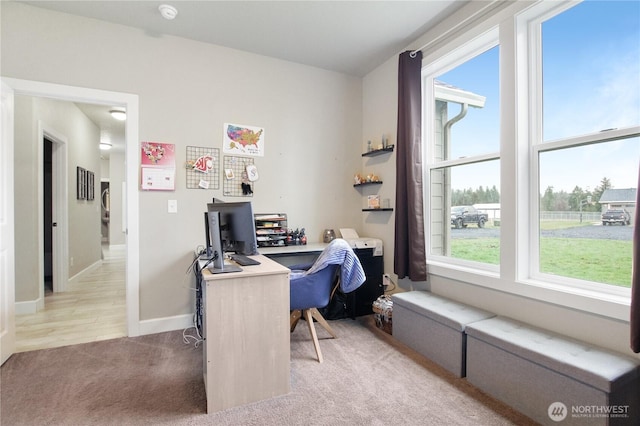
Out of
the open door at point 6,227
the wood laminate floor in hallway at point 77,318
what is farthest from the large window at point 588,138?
the open door at point 6,227

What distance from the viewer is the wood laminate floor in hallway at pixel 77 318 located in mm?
2627

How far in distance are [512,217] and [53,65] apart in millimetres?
3768

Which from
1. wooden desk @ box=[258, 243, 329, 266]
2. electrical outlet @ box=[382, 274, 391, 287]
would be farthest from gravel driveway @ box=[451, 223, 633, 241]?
wooden desk @ box=[258, 243, 329, 266]

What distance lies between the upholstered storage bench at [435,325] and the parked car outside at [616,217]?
0.91m

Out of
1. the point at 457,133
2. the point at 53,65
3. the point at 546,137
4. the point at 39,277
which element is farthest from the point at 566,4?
the point at 39,277

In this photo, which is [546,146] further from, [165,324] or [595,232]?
[165,324]

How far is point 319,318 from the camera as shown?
246 centimetres

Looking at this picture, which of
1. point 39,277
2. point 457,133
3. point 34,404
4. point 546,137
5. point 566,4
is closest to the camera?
point 34,404

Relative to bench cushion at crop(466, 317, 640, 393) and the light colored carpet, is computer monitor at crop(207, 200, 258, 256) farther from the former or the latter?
bench cushion at crop(466, 317, 640, 393)

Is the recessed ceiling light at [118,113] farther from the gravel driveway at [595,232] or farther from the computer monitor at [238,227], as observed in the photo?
the gravel driveway at [595,232]

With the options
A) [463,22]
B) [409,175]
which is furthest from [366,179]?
[463,22]

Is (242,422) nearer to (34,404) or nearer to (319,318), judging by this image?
(319,318)

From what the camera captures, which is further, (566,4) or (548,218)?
(548,218)

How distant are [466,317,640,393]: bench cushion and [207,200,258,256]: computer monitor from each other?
1.53 meters
